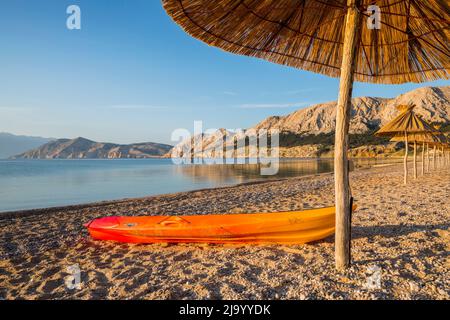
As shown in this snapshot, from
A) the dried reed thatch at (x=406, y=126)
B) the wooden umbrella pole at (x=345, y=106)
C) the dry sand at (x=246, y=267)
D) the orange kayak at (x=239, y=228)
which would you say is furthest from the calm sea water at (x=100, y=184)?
the wooden umbrella pole at (x=345, y=106)

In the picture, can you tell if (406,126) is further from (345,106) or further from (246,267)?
(246,267)

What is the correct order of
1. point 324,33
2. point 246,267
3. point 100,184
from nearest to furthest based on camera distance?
point 246,267
point 324,33
point 100,184

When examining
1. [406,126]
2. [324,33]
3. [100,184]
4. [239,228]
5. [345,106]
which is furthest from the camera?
[100,184]

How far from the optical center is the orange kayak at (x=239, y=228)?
4.55 m

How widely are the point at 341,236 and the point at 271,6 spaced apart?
2.87m

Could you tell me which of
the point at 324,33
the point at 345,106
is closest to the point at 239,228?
the point at 345,106

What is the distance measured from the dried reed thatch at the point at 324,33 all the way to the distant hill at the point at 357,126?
6383cm

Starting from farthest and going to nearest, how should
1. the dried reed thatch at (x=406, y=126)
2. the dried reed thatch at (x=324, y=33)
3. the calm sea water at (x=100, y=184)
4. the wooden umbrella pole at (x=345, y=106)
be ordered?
the calm sea water at (x=100, y=184) < the dried reed thatch at (x=406, y=126) < the dried reed thatch at (x=324, y=33) < the wooden umbrella pole at (x=345, y=106)

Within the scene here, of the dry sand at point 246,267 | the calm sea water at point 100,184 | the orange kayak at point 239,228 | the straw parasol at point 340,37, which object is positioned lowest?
the calm sea water at point 100,184

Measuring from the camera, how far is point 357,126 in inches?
4860

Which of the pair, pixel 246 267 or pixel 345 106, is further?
pixel 246 267

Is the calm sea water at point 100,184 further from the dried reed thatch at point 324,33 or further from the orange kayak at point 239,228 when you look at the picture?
the dried reed thatch at point 324,33

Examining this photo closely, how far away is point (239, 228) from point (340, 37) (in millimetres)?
3313
